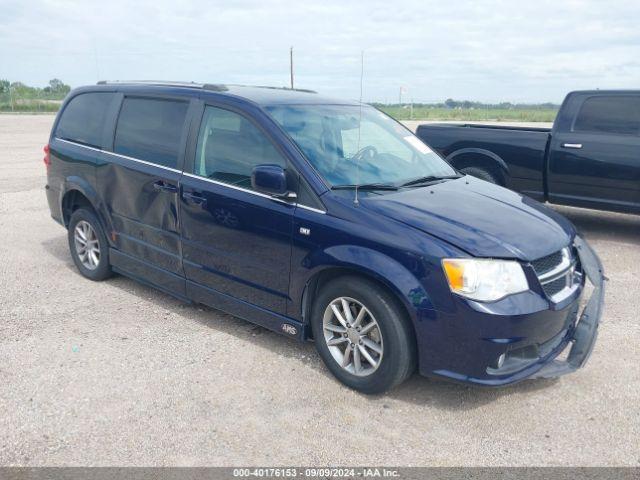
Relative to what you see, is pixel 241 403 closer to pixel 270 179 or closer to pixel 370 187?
pixel 270 179

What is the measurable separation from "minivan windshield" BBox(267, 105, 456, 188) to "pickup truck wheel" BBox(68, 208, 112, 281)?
234cm

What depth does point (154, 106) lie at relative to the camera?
4805 mm

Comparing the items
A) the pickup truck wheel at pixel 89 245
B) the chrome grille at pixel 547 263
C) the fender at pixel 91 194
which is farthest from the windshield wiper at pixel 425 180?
the pickup truck wheel at pixel 89 245

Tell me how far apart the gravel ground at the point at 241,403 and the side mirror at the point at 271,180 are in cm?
122

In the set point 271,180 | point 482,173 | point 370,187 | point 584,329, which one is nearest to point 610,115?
point 482,173

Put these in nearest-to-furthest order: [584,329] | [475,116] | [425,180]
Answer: [584,329] < [425,180] < [475,116]

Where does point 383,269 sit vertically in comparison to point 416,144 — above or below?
below

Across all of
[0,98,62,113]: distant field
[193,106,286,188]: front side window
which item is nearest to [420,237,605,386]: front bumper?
[193,106,286,188]: front side window

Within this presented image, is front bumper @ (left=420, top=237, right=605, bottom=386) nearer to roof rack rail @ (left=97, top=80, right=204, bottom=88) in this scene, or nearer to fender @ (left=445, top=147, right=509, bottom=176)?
roof rack rail @ (left=97, top=80, right=204, bottom=88)

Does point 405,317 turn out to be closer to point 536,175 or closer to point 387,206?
point 387,206

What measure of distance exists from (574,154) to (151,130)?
18.0 feet

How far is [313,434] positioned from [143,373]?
1340mm

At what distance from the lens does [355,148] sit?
4188mm

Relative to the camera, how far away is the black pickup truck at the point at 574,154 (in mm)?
7242
